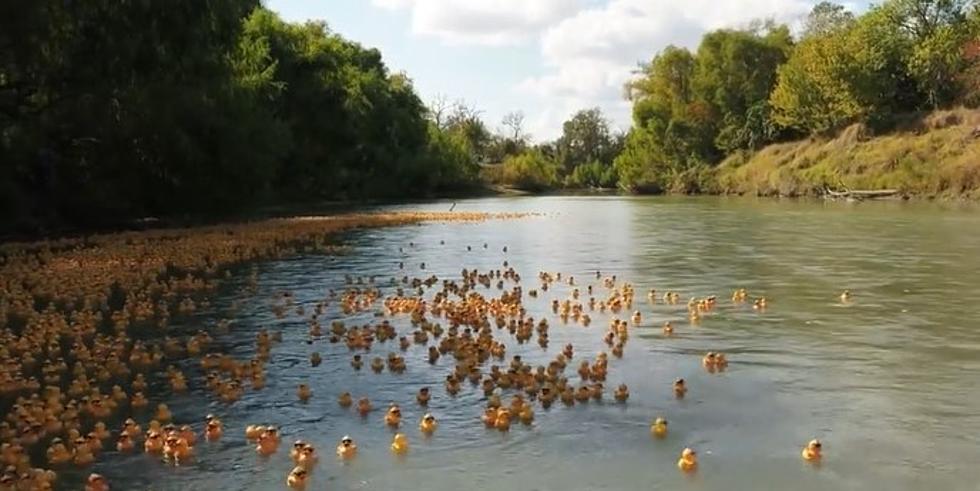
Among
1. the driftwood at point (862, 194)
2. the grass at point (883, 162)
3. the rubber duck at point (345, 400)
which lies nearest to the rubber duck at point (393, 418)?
the rubber duck at point (345, 400)

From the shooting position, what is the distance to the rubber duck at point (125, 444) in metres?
8.06

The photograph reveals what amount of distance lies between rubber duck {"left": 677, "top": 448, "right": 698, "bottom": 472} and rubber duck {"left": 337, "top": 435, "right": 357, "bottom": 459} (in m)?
2.66

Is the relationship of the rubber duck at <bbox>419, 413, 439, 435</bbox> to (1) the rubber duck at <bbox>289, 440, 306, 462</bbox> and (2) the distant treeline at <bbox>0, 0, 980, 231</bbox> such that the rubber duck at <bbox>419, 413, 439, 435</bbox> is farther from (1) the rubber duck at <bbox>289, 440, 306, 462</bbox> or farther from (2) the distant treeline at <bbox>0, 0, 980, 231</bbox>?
(2) the distant treeline at <bbox>0, 0, 980, 231</bbox>

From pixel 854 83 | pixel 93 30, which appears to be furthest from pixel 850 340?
pixel 854 83

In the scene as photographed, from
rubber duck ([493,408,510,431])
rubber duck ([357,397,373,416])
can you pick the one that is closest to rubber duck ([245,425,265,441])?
rubber duck ([357,397,373,416])

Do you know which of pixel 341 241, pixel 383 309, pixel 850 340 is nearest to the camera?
pixel 850 340

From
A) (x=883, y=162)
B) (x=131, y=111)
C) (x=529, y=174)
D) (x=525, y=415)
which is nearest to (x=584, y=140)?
(x=529, y=174)

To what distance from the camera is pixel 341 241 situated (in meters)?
31.4

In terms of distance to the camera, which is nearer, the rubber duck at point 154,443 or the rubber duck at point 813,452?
the rubber duck at point 813,452

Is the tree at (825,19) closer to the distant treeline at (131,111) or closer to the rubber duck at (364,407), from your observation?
the distant treeline at (131,111)

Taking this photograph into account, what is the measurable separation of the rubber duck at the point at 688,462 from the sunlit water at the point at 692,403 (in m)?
0.09

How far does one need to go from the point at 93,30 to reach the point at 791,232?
74.0ft

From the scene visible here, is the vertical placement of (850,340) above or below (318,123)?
below

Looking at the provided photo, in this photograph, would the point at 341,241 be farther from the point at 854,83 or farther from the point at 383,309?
the point at 854,83
